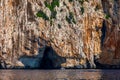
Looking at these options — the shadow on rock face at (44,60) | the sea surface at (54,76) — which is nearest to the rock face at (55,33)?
the shadow on rock face at (44,60)

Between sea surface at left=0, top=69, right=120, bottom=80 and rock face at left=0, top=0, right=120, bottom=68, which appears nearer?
sea surface at left=0, top=69, right=120, bottom=80

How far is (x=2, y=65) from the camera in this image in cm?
11962

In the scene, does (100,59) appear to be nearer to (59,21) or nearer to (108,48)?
(108,48)

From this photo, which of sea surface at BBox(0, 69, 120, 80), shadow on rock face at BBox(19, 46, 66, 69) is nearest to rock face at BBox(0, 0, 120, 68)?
shadow on rock face at BBox(19, 46, 66, 69)

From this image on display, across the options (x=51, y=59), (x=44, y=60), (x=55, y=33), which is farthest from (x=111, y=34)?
(x=44, y=60)

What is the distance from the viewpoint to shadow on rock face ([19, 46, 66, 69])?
12194cm

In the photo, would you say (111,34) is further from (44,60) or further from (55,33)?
(44,60)

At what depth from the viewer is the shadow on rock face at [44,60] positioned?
122m

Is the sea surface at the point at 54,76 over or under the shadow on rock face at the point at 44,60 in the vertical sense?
over

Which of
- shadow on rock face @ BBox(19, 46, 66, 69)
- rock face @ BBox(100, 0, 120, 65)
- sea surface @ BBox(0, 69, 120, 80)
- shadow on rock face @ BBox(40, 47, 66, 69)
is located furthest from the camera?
rock face @ BBox(100, 0, 120, 65)

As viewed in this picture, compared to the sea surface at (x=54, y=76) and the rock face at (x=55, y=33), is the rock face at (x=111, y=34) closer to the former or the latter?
the rock face at (x=55, y=33)

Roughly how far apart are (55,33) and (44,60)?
28.7 feet

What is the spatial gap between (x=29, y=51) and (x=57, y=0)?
19535mm

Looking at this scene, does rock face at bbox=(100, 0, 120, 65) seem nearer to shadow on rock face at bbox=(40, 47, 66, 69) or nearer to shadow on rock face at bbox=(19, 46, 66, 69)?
shadow on rock face at bbox=(40, 47, 66, 69)
